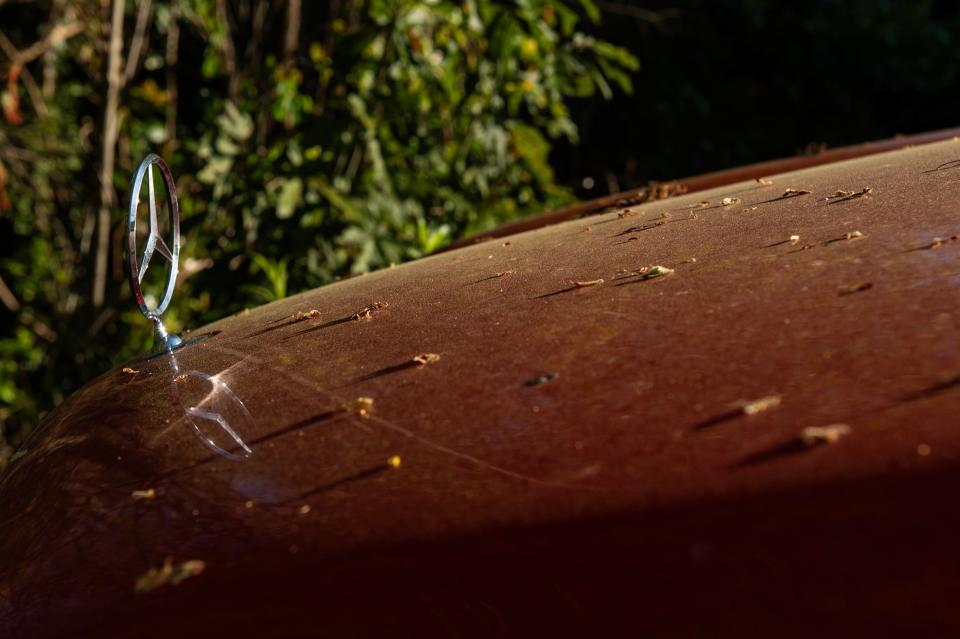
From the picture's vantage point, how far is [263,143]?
5.07 m

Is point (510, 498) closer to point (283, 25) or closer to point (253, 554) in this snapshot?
point (253, 554)

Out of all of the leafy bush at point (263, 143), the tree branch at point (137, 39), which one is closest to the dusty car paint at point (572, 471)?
the leafy bush at point (263, 143)

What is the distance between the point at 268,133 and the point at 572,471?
462cm

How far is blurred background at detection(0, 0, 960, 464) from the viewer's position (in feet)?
14.6

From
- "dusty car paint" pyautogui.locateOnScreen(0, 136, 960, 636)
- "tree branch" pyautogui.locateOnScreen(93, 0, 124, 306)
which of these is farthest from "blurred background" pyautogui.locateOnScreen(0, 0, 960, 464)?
"dusty car paint" pyautogui.locateOnScreen(0, 136, 960, 636)

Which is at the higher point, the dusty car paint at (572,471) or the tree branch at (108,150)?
the tree branch at (108,150)

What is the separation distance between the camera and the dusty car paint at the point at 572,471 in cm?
84

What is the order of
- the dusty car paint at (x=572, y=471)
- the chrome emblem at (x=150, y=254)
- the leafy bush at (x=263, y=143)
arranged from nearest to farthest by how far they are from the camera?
the dusty car paint at (x=572, y=471) < the chrome emblem at (x=150, y=254) < the leafy bush at (x=263, y=143)

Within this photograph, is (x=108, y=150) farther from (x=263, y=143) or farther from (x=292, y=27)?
(x=292, y=27)

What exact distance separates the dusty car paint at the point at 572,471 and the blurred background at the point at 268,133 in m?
2.85

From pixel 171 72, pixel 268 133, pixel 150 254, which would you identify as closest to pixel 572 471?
pixel 150 254

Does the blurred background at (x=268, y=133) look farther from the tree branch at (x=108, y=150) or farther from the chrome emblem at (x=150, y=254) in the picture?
the chrome emblem at (x=150, y=254)

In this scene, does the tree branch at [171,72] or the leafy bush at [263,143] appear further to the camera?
the tree branch at [171,72]

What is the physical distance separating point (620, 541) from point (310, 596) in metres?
0.29
